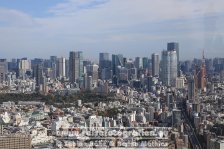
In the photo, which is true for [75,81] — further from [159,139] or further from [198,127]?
[159,139]

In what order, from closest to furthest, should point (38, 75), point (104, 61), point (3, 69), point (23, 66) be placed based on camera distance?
point (38, 75) < point (104, 61) < point (3, 69) < point (23, 66)

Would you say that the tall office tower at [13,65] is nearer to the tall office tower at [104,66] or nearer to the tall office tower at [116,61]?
the tall office tower at [104,66]

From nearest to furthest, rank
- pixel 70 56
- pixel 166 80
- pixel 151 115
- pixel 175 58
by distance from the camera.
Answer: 1. pixel 151 115
2. pixel 175 58
3. pixel 166 80
4. pixel 70 56

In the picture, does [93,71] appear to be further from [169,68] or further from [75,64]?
[169,68]

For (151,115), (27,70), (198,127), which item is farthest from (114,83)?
(198,127)

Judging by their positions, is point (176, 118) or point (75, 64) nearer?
point (176, 118)

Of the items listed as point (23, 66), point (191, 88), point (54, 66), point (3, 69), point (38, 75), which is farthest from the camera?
point (23, 66)

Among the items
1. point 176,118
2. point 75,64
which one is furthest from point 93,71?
point 176,118
